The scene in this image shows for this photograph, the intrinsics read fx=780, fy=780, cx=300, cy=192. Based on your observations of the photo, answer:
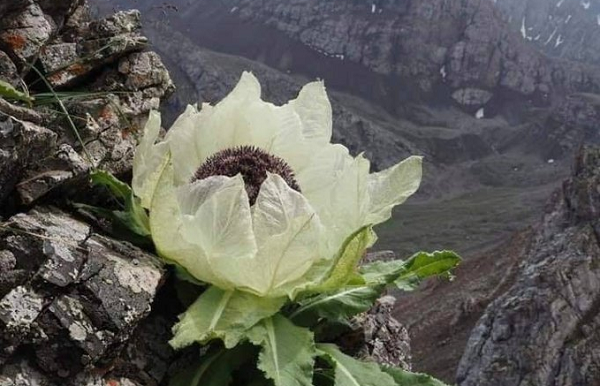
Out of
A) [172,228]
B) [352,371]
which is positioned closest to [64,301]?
[172,228]

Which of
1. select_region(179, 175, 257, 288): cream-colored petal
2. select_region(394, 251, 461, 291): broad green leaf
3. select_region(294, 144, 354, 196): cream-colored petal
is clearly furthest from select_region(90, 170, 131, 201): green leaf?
select_region(394, 251, 461, 291): broad green leaf

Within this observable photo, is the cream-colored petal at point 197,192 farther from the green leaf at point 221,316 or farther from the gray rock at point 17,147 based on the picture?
the gray rock at point 17,147

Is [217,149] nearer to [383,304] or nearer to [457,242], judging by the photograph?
[383,304]

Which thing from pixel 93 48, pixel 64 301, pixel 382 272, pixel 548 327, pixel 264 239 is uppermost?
pixel 93 48

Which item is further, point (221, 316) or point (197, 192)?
point (197, 192)

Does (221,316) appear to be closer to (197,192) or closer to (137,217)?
(197,192)

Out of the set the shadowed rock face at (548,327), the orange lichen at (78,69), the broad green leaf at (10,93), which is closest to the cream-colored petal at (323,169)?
the broad green leaf at (10,93)
